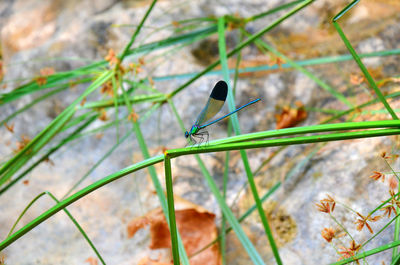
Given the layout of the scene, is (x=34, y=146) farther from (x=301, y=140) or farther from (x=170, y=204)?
(x=301, y=140)

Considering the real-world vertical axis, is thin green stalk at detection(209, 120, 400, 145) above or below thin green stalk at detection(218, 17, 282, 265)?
below

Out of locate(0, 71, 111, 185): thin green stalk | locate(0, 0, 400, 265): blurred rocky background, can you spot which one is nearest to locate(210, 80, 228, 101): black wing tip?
locate(0, 0, 400, 265): blurred rocky background

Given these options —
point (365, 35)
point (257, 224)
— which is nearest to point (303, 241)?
point (257, 224)

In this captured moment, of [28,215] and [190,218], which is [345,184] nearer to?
[190,218]

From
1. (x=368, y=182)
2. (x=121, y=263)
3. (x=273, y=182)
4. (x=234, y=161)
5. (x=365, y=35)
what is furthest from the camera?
(x=365, y=35)

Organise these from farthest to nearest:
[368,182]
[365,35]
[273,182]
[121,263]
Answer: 1. [365,35]
2. [273,182]
3. [121,263]
4. [368,182]

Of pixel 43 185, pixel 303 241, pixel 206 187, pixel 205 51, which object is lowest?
pixel 303 241

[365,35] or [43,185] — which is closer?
[43,185]

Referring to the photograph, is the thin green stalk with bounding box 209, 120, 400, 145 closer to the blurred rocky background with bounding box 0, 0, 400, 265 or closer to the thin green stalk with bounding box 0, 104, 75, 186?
the blurred rocky background with bounding box 0, 0, 400, 265

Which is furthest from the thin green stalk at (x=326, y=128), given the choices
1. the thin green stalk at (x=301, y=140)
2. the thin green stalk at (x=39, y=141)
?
the thin green stalk at (x=39, y=141)

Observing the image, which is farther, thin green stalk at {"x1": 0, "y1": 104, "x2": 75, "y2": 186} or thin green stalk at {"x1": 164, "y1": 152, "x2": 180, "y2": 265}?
thin green stalk at {"x1": 0, "y1": 104, "x2": 75, "y2": 186}

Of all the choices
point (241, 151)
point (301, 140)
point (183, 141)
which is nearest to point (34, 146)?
point (183, 141)
